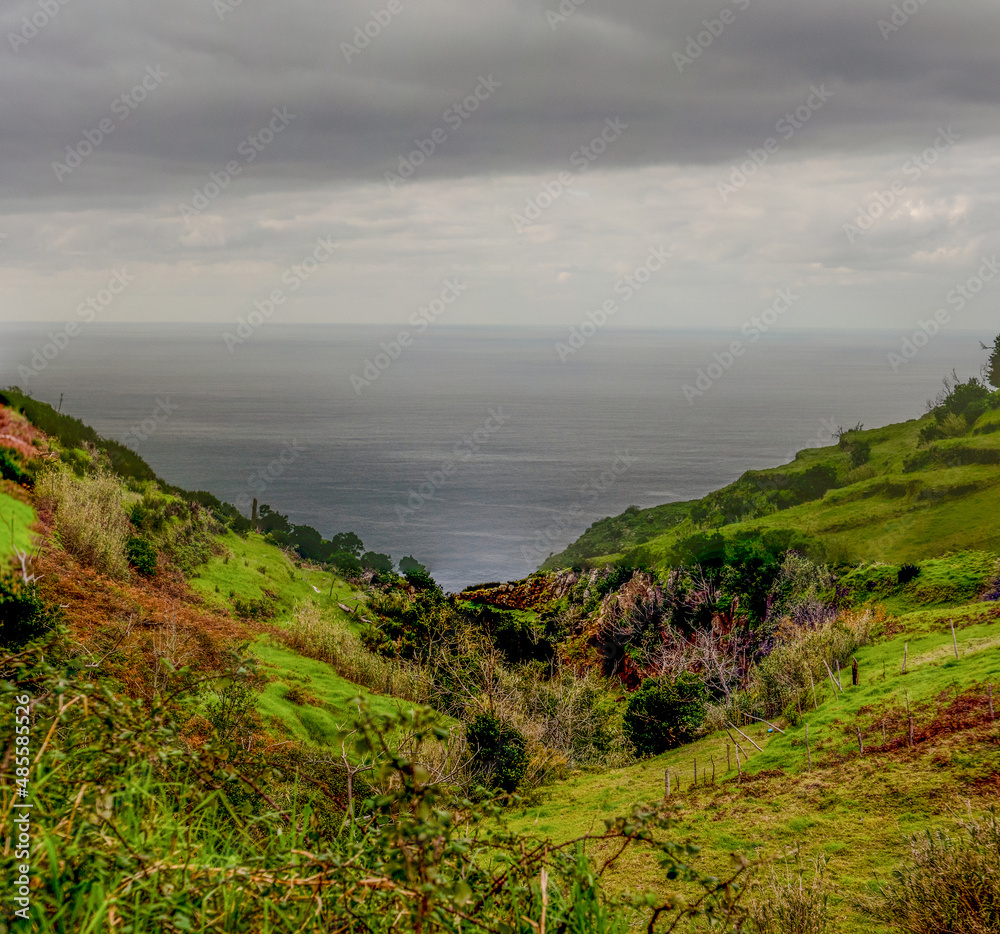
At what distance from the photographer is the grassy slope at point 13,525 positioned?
11.4 metres

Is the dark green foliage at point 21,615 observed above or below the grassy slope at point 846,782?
above

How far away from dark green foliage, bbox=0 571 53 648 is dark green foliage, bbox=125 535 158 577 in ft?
27.0

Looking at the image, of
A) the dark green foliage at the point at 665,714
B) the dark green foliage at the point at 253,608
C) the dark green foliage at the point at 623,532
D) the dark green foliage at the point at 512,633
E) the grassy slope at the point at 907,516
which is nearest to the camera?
the dark green foliage at the point at 665,714

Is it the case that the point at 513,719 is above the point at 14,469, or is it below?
below

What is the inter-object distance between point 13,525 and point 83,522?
7.06 ft

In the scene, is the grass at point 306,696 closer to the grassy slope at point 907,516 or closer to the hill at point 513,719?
the hill at point 513,719

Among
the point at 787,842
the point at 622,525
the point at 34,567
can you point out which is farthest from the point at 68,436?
the point at 622,525

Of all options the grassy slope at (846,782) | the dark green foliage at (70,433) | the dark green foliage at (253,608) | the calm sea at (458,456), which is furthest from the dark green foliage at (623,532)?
the grassy slope at (846,782)

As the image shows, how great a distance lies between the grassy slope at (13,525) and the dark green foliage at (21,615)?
3.22 metres

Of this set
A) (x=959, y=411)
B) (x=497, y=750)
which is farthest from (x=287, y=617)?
(x=959, y=411)

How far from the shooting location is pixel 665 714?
13.6 m

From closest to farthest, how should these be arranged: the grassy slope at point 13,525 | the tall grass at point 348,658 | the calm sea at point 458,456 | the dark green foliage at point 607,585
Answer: the grassy slope at point 13,525
the tall grass at point 348,658
the dark green foliage at point 607,585
the calm sea at point 458,456

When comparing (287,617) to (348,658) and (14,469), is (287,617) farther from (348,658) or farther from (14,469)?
(14,469)

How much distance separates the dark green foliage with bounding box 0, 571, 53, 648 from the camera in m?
7.57
